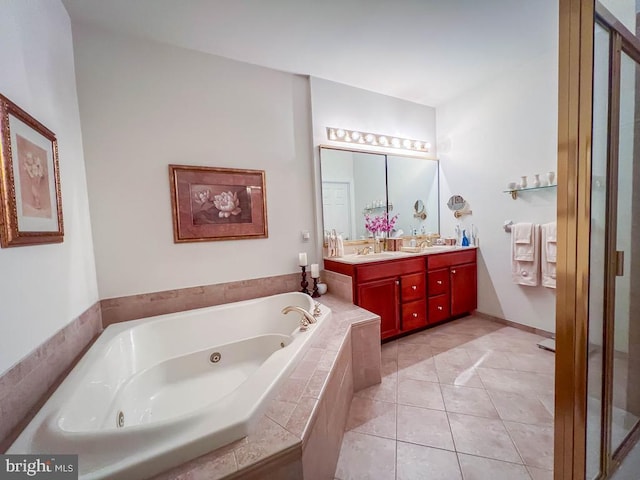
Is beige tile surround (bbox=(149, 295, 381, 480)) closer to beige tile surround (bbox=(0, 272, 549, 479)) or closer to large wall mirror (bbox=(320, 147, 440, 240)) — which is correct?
beige tile surround (bbox=(0, 272, 549, 479))

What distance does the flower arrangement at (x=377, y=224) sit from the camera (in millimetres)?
2902

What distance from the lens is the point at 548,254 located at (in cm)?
234

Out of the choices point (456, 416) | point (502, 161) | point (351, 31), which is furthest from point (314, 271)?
point (502, 161)

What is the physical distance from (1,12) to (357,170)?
2513 millimetres

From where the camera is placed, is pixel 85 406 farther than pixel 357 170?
No

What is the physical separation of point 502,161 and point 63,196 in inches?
149

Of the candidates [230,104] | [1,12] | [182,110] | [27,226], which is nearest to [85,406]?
[27,226]

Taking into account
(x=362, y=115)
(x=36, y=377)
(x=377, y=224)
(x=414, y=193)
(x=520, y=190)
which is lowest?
(x=36, y=377)

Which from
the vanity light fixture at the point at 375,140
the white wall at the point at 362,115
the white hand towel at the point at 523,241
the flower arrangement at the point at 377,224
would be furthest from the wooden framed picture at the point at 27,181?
the white hand towel at the point at 523,241

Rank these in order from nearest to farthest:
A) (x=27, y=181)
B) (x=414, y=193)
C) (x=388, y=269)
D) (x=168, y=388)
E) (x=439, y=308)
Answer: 1. (x=27, y=181)
2. (x=168, y=388)
3. (x=388, y=269)
4. (x=439, y=308)
5. (x=414, y=193)

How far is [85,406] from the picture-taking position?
3.55ft

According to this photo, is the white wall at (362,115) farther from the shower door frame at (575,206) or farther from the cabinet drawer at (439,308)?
the shower door frame at (575,206)

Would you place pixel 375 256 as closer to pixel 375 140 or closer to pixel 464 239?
pixel 464 239

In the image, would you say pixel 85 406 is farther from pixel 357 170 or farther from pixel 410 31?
pixel 410 31
